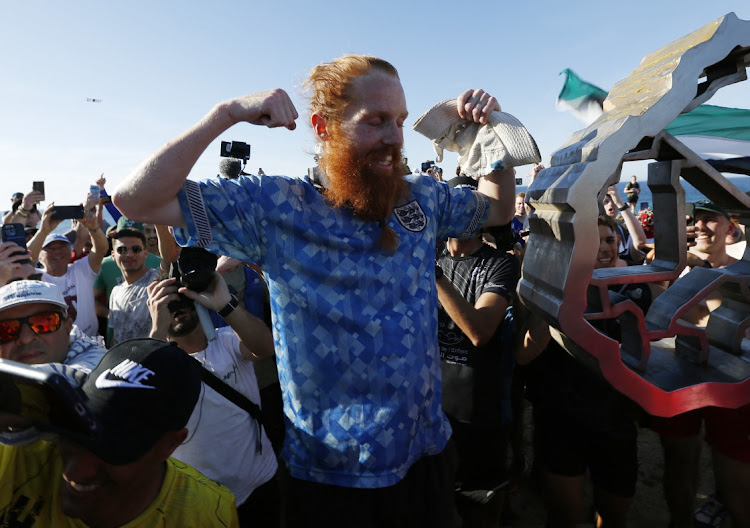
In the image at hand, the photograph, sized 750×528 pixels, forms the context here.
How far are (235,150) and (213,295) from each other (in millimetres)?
1385

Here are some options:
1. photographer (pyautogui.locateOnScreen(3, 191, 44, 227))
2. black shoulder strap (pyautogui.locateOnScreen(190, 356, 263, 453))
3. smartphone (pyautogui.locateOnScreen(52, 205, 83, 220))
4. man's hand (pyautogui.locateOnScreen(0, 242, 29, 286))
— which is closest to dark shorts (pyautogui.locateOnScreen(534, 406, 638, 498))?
black shoulder strap (pyautogui.locateOnScreen(190, 356, 263, 453))

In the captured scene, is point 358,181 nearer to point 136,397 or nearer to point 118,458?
point 136,397

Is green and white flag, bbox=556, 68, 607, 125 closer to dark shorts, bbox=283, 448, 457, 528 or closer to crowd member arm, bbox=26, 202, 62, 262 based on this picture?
dark shorts, bbox=283, 448, 457, 528

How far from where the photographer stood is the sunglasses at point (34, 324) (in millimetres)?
1817

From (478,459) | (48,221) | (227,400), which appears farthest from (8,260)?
(478,459)

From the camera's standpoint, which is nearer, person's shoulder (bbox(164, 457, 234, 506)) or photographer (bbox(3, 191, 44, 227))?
person's shoulder (bbox(164, 457, 234, 506))

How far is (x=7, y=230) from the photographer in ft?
10.7

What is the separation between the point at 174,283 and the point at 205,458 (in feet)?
2.62

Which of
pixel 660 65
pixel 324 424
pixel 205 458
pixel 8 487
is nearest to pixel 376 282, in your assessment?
pixel 324 424

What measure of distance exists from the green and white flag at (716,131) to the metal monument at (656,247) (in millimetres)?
386

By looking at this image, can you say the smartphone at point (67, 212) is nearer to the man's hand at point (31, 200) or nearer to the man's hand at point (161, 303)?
the man's hand at point (31, 200)

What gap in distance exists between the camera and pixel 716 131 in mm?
1888

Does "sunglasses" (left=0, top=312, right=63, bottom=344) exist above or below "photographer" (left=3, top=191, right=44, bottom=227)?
below

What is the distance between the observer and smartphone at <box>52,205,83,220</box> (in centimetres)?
475
